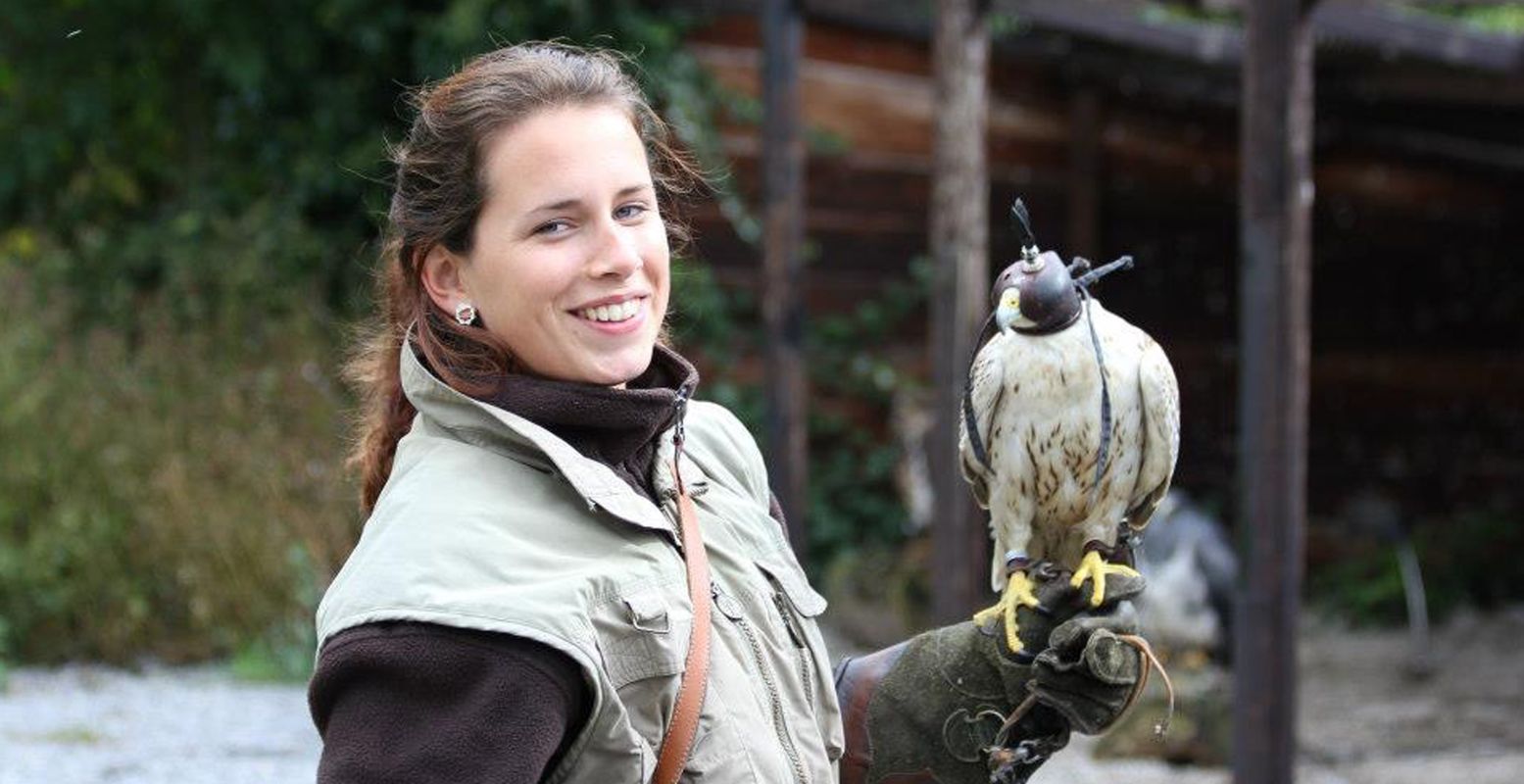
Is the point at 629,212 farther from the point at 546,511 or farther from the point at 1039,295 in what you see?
the point at 1039,295

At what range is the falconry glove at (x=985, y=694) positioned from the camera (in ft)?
6.17

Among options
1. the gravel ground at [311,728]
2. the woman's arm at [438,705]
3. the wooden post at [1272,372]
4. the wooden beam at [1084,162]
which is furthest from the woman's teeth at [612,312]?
the wooden beam at [1084,162]

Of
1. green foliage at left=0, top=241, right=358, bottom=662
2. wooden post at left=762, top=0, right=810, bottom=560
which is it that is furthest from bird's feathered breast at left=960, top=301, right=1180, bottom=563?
green foliage at left=0, top=241, right=358, bottom=662

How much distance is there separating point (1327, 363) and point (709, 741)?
279 inches

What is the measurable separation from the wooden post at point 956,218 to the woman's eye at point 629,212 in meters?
3.27

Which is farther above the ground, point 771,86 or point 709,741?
point 771,86

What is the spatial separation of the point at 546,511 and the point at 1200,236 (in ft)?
22.8

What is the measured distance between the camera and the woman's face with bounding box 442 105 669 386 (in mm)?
1636

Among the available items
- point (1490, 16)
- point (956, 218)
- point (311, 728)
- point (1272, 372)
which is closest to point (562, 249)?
point (1272, 372)

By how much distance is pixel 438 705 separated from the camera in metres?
1.41

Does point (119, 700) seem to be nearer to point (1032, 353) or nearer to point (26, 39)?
point (26, 39)

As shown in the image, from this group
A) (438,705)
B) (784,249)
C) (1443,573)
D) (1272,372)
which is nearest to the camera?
(438,705)

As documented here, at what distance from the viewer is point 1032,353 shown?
6.51 feet

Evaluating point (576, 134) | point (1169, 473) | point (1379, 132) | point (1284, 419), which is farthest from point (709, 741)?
point (1379, 132)
